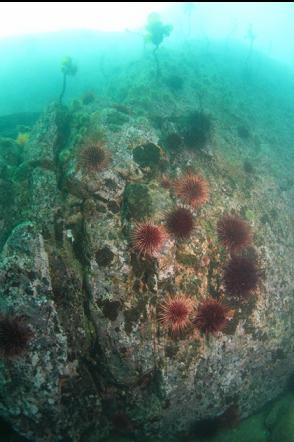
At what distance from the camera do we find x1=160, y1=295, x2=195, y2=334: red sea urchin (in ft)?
38.3

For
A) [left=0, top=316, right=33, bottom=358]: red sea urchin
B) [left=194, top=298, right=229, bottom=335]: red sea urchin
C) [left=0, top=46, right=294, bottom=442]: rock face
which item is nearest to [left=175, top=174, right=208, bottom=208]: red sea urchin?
[left=0, top=46, right=294, bottom=442]: rock face

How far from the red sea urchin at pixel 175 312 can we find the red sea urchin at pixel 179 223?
2.69 meters

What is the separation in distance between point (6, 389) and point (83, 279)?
4709 mm

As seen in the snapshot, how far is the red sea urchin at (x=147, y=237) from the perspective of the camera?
39.2ft

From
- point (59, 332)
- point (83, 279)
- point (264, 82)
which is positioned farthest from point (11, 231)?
point (264, 82)

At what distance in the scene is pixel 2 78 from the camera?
54.3 meters

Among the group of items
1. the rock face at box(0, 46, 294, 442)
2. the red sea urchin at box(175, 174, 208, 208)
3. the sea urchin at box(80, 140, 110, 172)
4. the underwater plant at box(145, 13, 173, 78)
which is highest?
the underwater plant at box(145, 13, 173, 78)

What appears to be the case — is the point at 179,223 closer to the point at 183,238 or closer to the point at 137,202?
the point at 183,238

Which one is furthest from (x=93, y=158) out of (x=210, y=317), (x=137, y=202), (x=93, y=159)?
(x=210, y=317)

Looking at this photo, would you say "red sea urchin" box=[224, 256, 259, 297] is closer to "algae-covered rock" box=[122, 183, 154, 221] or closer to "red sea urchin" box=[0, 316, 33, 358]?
"algae-covered rock" box=[122, 183, 154, 221]

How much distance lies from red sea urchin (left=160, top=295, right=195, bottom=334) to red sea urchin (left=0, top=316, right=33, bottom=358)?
17.1 feet

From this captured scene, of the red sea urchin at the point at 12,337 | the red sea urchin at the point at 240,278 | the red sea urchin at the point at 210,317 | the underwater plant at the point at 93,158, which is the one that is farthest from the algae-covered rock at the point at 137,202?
the red sea urchin at the point at 12,337

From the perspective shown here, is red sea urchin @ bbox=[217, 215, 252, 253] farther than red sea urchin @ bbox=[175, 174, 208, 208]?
No

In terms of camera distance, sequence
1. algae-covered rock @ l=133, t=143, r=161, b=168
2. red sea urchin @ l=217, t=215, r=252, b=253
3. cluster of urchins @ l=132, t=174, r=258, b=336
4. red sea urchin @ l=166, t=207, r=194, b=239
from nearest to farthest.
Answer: cluster of urchins @ l=132, t=174, r=258, b=336, red sea urchin @ l=166, t=207, r=194, b=239, red sea urchin @ l=217, t=215, r=252, b=253, algae-covered rock @ l=133, t=143, r=161, b=168
